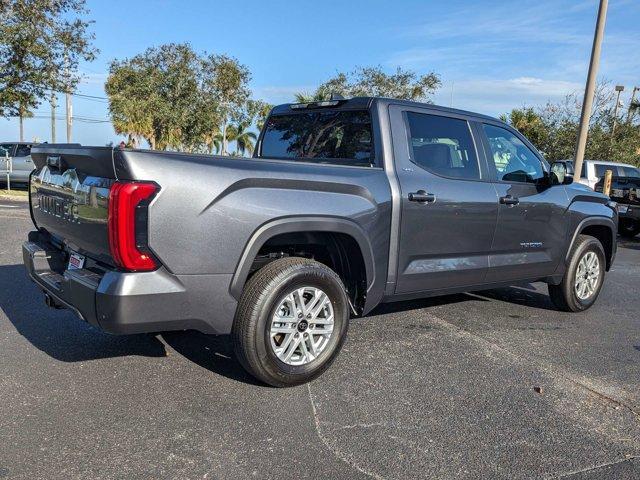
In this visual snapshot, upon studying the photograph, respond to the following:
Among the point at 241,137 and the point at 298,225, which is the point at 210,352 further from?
the point at 241,137

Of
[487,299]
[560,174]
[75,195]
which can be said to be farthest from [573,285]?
[75,195]

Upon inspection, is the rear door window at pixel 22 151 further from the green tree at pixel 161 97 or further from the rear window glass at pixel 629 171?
the rear window glass at pixel 629 171

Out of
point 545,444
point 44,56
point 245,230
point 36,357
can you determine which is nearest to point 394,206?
point 245,230

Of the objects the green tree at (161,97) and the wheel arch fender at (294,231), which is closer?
the wheel arch fender at (294,231)

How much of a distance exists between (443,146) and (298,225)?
1.70m

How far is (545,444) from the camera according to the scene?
3.08m

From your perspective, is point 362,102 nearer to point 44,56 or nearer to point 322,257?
point 322,257

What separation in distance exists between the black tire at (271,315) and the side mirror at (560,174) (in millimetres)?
2724

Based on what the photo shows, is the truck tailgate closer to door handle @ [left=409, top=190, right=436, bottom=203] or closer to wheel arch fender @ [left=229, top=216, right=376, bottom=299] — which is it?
wheel arch fender @ [left=229, top=216, right=376, bottom=299]

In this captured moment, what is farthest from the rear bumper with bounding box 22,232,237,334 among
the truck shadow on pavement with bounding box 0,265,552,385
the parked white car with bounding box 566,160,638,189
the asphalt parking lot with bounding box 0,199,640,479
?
the parked white car with bounding box 566,160,638,189

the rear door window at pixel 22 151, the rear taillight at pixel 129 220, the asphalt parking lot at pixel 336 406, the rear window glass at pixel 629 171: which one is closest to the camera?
the asphalt parking lot at pixel 336 406

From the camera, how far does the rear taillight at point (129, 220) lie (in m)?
2.90

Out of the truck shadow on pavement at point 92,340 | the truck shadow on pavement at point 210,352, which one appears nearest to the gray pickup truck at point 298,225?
the truck shadow on pavement at point 210,352

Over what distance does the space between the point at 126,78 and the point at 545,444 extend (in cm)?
2993
